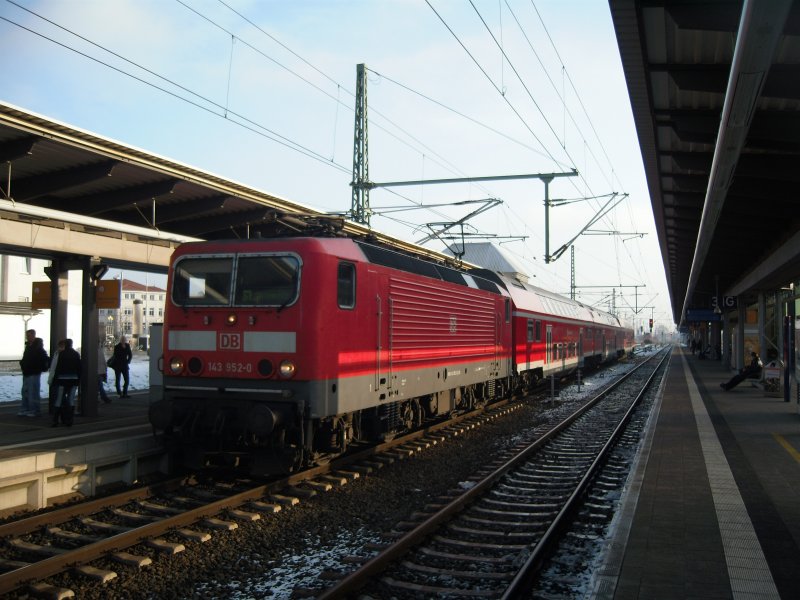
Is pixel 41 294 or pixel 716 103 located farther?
pixel 41 294

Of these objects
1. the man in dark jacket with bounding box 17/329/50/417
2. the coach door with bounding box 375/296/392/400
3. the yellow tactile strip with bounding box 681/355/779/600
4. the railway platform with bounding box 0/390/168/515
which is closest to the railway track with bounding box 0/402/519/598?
the railway platform with bounding box 0/390/168/515

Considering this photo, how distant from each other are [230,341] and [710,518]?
5963mm

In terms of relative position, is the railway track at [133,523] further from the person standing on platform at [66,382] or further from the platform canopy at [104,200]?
the platform canopy at [104,200]

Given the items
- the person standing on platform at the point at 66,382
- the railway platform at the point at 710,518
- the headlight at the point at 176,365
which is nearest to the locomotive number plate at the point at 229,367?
the headlight at the point at 176,365

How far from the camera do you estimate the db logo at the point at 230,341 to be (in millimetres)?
9039

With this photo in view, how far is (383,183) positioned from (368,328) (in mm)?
9294

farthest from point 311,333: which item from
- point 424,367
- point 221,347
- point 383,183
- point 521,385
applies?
point 521,385

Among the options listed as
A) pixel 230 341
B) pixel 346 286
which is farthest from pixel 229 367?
pixel 346 286

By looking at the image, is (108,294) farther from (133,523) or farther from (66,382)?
(133,523)

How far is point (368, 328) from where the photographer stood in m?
9.99

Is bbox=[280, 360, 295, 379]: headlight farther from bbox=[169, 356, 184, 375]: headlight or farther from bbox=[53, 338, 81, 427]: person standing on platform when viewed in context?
bbox=[53, 338, 81, 427]: person standing on platform

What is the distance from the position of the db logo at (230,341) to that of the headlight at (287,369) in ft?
2.27

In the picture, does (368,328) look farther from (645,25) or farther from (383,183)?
(383,183)

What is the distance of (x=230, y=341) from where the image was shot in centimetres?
909
